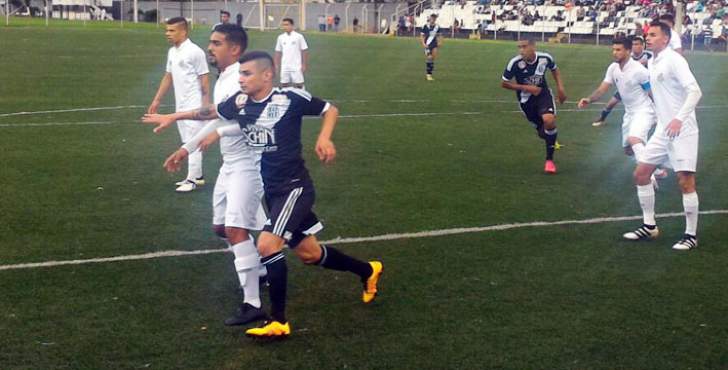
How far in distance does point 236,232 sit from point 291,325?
0.75 m

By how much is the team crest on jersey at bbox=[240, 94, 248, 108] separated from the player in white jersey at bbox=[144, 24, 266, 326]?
25 centimetres

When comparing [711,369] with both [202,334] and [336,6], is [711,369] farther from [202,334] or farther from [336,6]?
[336,6]

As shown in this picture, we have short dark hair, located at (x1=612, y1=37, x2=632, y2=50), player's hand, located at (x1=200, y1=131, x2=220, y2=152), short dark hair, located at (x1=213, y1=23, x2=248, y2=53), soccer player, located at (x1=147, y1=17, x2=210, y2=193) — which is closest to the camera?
player's hand, located at (x1=200, y1=131, x2=220, y2=152)

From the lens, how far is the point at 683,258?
8852 mm

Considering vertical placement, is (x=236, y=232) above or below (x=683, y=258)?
above

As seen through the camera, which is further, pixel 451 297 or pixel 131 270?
pixel 131 270

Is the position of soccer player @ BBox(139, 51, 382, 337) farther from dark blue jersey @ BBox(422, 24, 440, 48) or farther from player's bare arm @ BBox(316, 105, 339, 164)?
dark blue jersey @ BBox(422, 24, 440, 48)

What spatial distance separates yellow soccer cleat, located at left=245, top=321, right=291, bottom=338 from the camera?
6539mm

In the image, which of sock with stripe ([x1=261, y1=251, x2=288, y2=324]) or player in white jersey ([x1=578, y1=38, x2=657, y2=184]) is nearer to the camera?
sock with stripe ([x1=261, y1=251, x2=288, y2=324])

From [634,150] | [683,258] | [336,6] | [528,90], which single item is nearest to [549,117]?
[528,90]

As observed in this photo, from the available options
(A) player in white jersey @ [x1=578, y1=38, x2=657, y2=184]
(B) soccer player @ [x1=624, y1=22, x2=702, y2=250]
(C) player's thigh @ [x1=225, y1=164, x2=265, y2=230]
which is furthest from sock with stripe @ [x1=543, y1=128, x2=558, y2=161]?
(C) player's thigh @ [x1=225, y1=164, x2=265, y2=230]

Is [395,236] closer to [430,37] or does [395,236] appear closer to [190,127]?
[190,127]

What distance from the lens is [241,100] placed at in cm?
681

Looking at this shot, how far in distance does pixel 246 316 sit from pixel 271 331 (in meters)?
0.39
